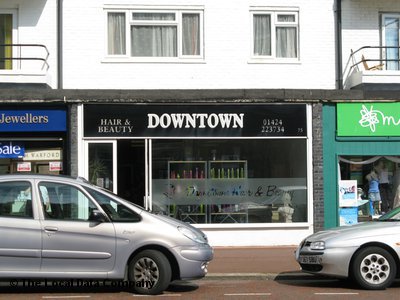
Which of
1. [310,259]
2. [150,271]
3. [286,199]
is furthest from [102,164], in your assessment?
[310,259]

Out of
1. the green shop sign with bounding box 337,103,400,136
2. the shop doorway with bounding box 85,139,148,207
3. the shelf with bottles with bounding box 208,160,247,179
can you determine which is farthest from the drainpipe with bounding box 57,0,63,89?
the green shop sign with bounding box 337,103,400,136

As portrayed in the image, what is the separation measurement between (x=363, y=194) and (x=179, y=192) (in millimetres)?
4638

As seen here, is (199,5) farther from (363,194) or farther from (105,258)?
(105,258)

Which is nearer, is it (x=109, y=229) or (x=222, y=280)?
(x=109, y=229)

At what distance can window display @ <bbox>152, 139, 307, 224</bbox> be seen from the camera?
14797 millimetres

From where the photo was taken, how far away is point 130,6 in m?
15.0

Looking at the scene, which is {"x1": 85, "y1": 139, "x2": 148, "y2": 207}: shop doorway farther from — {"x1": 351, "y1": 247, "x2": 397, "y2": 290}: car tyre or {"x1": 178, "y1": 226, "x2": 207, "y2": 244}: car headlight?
{"x1": 351, "y1": 247, "x2": 397, "y2": 290}: car tyre

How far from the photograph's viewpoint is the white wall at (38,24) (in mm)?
14727

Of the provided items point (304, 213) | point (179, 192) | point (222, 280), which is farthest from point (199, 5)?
point (222, 280)

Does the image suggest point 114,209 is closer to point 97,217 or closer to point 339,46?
point 97,217

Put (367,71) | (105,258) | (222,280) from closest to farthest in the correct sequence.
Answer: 1. (105,258)
2. (222,280)
3. (367,71)

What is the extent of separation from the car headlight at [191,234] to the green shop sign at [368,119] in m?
6.77

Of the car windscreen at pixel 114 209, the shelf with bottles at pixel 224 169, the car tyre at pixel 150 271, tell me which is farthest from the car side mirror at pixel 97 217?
the shelf with bottles at pixel 224 169

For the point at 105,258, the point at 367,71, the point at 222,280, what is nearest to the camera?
the point at 105,258
